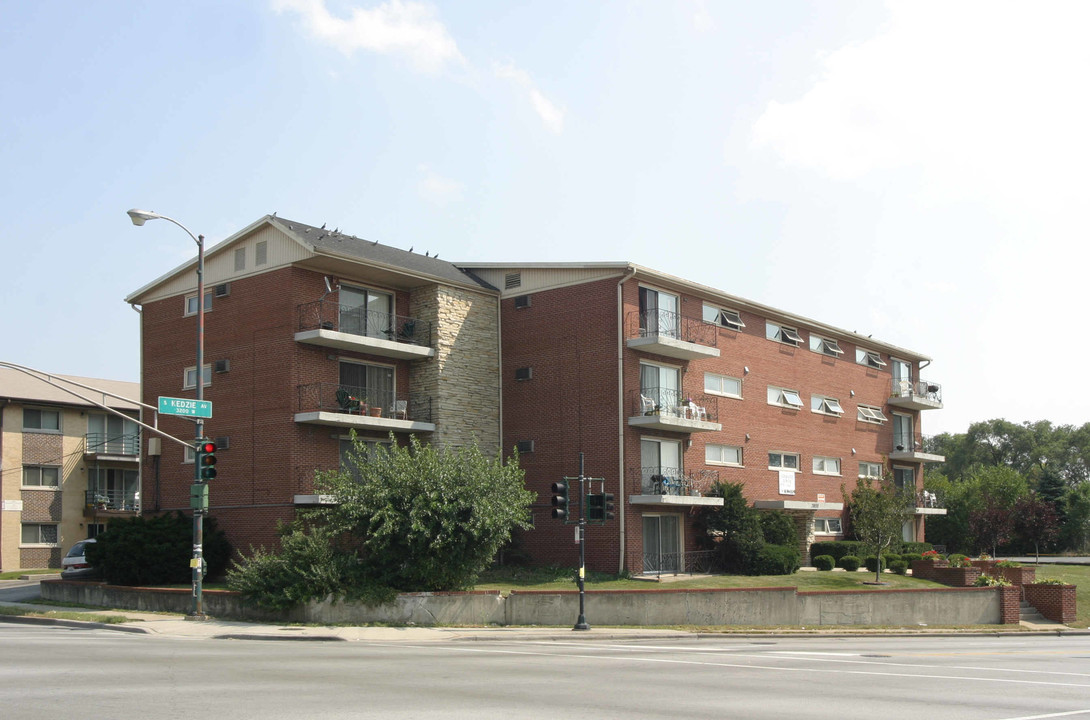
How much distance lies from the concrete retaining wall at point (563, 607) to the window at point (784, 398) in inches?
478

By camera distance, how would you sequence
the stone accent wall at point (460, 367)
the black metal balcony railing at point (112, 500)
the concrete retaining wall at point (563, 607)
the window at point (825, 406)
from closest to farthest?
the concrete retaining wall at point (563, 607), the stone accent wall at point (460, 367), the window at point (825, 406), the black metal balcony railing at point (112, 500)

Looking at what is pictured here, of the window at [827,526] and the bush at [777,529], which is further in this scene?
the window at [827,526]

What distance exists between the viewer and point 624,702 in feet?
42.5

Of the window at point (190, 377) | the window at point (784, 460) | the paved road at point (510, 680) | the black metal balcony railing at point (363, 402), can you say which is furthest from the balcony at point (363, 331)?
the window at point (784, 460)

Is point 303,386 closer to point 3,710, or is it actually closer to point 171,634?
point 171,634

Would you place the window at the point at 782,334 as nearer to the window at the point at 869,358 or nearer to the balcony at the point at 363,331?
the window at the point at 869,358

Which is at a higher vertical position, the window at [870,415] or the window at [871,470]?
the window at [870,415]

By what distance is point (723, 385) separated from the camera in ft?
138

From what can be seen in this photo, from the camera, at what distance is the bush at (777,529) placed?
39.6m

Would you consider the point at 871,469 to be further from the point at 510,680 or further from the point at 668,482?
the point at 510,680

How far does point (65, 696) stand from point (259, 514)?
72.4 feet

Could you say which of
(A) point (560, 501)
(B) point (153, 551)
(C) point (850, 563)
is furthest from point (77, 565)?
(C) point (850, 563)

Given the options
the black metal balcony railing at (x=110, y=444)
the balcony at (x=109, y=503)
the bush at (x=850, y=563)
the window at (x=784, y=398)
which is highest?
the window at (x=784, y=398)

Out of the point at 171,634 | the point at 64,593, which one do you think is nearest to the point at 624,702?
the point at 171,634
